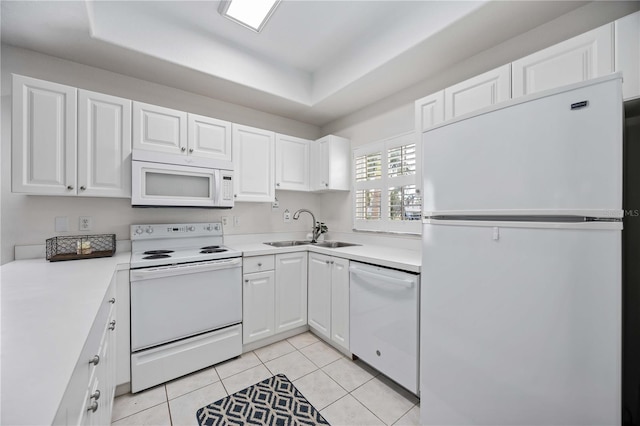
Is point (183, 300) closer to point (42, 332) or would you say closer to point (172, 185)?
point (172, 185)

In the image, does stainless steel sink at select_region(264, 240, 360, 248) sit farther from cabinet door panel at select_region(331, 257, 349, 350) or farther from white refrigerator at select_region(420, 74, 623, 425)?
white refrigerator at select_region(420, 74, 623, 425)

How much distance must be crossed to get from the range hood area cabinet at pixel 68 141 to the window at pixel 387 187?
85.9 inches

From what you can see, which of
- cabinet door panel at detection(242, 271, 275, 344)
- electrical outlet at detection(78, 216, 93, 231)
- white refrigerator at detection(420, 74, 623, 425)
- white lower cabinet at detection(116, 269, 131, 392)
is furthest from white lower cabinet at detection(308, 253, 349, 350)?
electrical outlet at detection(78, 216, 93, 231)

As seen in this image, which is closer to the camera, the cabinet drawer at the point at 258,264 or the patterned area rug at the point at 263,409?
the patterned area rug at the point at 263,409

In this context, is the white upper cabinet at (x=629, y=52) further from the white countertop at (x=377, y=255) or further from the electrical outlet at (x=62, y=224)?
the electrical outlet at (x=62, y=224)

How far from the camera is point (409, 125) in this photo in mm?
2412

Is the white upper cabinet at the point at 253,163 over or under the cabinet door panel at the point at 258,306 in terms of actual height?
over

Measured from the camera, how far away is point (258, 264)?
2.29 meters

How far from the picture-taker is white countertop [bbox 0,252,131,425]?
444mm

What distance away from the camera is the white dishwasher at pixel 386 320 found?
63.3 inches

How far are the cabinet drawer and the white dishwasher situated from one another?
0.77 meters

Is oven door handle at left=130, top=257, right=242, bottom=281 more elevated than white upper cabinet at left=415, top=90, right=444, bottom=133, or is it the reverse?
white upper cabinet at left=415, top=90, right=444, bottom=133

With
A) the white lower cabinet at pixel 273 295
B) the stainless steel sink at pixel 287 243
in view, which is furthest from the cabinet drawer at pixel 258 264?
the stainless steel sink at pixel 287 243

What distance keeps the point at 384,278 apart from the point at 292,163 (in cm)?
172
